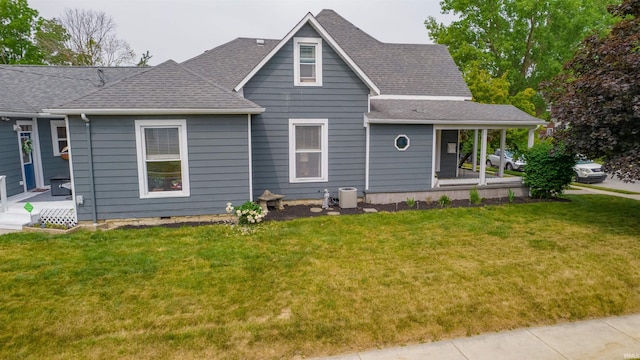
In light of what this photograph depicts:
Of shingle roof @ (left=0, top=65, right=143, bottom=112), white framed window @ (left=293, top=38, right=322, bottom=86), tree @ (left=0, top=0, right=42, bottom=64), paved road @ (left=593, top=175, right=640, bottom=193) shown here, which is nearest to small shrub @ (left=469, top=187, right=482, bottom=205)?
white framed window @ (left=293, top=38, right=322, bottom=86)

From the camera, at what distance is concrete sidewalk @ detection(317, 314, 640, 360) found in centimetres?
429

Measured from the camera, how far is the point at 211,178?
32.0ft

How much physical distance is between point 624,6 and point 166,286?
39.8 ft

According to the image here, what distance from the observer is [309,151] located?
456 inches

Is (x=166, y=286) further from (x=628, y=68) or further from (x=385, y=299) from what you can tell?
(x=628, y=68)

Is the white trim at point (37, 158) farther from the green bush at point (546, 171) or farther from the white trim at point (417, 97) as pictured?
the green bush at point (546, 171)

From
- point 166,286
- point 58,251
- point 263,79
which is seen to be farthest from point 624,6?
point 58,251

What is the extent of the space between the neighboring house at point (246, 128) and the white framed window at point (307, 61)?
→ 3cm

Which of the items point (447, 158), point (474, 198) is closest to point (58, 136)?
point (474, 198)

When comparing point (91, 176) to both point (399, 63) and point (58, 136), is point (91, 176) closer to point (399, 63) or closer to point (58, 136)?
point (58, 136)

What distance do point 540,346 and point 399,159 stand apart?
799cm

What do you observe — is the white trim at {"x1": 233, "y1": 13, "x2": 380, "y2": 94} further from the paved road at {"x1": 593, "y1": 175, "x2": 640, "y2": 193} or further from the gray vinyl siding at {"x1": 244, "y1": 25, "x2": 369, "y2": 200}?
the paved road at {"x1": 593, "y1": 175, "x2": 640, "y2": 193}

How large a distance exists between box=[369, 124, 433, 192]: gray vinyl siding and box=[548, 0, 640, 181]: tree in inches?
146

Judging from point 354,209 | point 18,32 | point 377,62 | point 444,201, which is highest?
point 18,32
